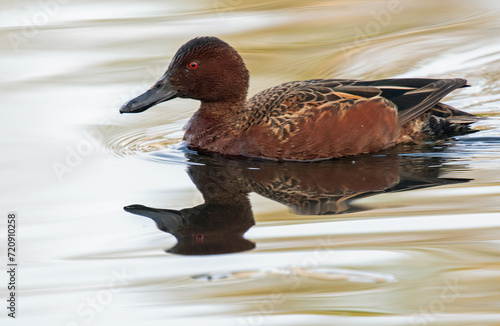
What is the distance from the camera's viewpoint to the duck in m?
Result: 7.76

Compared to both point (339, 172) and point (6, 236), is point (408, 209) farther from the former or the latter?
point (6, 236)

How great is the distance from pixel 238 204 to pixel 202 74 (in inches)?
92.8

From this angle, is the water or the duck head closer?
the water

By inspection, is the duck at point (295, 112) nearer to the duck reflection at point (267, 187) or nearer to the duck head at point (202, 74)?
the duck head at point (202, 74)

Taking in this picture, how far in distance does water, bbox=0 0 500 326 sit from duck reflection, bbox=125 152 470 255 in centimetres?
2

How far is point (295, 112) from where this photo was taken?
307 inches

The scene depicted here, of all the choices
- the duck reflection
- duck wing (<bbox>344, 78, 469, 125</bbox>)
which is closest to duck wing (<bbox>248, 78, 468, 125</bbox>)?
duck wing (<bbox>344, 78, 469, 125</bbox>)

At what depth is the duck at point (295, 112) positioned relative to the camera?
7762 millimetres

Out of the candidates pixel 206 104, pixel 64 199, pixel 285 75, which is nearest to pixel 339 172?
pixel 206 104

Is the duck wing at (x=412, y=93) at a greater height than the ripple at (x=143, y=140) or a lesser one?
greater

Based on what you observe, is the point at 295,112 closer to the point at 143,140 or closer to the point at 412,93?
the point at 412,93

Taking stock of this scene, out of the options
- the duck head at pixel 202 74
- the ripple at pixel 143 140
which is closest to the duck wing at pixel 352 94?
the duck head at pixel 202 74

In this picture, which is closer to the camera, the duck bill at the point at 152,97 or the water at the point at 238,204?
the water at the point at 238,204

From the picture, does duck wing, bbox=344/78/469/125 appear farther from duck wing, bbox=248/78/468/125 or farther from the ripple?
the ripple
